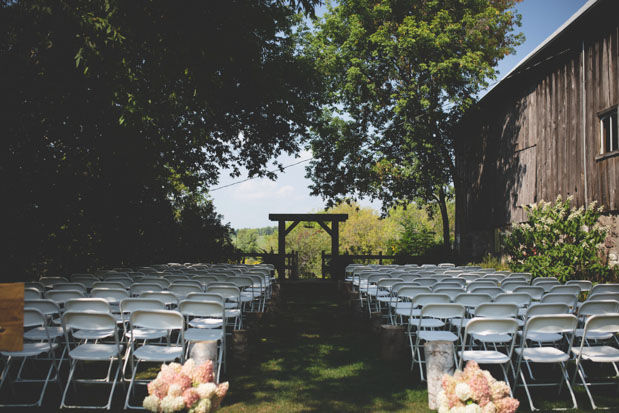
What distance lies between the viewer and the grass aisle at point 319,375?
14.6 ft

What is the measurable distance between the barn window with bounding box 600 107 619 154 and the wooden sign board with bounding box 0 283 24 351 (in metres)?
12.2

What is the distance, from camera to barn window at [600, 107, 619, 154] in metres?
10.7

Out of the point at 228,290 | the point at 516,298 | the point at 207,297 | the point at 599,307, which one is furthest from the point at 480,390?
the point at 228,290

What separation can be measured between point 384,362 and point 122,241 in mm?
11320

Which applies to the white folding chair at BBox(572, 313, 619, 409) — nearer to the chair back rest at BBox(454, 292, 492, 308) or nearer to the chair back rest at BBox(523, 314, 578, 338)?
the chair back rest at BBox(523, 314, 578, 338)

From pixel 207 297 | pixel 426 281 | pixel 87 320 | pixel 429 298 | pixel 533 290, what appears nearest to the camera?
pixel 87 320

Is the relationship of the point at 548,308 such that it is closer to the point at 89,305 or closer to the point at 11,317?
the point at 11,317

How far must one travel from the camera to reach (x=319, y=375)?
536 centimetres

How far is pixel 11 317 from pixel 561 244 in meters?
11.1

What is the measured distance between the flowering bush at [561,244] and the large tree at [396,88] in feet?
24.1

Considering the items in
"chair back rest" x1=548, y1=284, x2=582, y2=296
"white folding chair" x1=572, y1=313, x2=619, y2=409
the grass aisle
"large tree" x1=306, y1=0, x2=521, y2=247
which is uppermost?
"large tree" x1=306, y1=0, x2=521, y2=247

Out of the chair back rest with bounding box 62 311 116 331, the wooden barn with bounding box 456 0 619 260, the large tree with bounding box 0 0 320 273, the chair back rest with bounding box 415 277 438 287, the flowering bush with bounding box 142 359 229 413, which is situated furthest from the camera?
the wooden barn with bounding box 456 0 619 260

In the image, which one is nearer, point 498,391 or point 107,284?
point 498,391

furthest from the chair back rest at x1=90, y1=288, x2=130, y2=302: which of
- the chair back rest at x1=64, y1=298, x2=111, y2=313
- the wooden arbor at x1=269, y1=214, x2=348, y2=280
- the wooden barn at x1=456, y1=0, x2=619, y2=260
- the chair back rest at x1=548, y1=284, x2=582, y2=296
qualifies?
the wooden arbor at x1=269, y1=214, x2=348, y2=280
